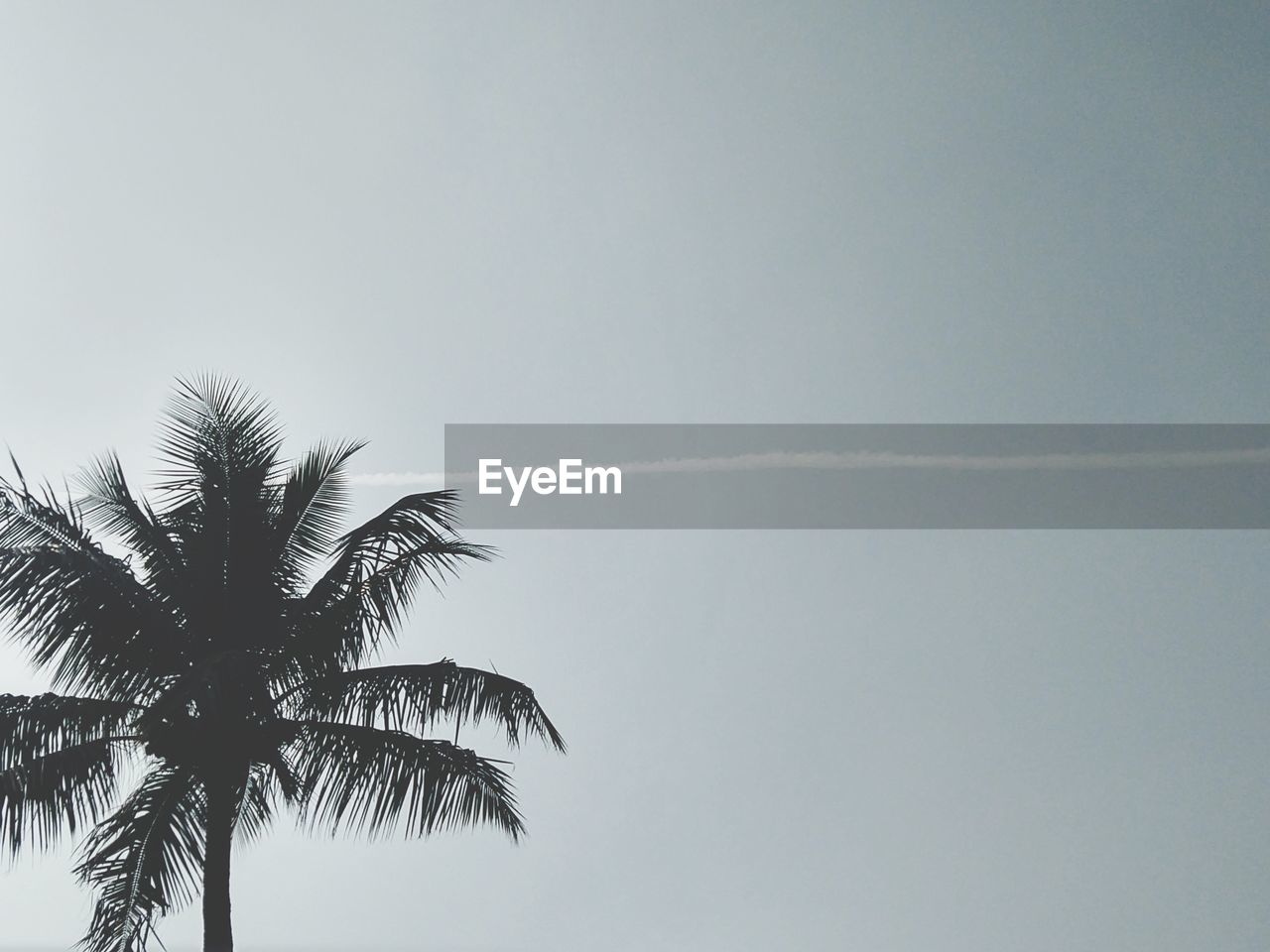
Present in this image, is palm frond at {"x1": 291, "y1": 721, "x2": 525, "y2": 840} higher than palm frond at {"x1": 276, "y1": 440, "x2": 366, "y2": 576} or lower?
lower

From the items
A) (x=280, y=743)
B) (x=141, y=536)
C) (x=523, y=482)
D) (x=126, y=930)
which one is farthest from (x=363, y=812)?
(x=523, y=482)

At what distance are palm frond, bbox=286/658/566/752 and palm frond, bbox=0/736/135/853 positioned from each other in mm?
2114

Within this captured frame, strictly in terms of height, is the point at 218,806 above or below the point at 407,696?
below

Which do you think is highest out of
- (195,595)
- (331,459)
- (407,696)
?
(331,459)

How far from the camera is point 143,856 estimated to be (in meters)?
12.5

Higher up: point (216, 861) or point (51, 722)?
point (51, 722)

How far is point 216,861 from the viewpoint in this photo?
1330 centimetres

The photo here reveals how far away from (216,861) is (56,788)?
183 cm

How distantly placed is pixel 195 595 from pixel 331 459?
89.7 inches

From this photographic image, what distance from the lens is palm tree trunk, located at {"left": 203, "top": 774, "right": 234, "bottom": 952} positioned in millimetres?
13250

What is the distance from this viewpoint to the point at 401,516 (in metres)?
14.1

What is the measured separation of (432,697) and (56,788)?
3.97m

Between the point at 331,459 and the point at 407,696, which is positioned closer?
the point at 407,696

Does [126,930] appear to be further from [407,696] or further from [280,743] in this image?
A: [407,696]
